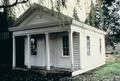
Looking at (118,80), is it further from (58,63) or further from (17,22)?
(17,22)

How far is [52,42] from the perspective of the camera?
16047mm

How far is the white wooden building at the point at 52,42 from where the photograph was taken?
1412cm

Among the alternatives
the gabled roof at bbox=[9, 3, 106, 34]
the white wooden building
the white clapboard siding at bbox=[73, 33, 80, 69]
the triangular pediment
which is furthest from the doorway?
the white clapboard siding at bbox=[73, 33, 80, 69]

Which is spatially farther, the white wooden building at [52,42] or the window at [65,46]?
the window at [65,46]

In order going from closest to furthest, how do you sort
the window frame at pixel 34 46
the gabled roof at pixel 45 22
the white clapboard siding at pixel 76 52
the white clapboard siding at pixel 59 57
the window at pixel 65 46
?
1. the gabled roof at pixel 45 22
2. the white clapboard siding at pixel 76 52
3. the white clapboard siding at pixel 59 57
4. the window at pixel 65 46
5. the window frame at pixel 34 46

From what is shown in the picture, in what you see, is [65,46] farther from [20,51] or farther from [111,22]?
[111,22]

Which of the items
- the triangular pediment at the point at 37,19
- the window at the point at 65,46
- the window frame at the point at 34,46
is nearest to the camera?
the triangular pediment at the point at 37,19

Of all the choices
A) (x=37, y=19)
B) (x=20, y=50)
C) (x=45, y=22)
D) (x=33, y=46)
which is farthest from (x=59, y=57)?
(x=20, y=50)

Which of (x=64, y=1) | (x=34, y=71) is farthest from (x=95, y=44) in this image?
(x=64, y=1)

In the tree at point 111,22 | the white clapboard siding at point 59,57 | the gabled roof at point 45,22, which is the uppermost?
the tree at point 111,22

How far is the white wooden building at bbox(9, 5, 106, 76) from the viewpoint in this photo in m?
14.1

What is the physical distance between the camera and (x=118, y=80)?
11594mm

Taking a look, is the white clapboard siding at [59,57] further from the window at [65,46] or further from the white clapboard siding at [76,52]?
the white clapboard siding at [76,52]

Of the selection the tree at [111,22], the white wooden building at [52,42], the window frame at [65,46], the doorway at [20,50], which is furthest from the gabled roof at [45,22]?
the tree at [111,22]
